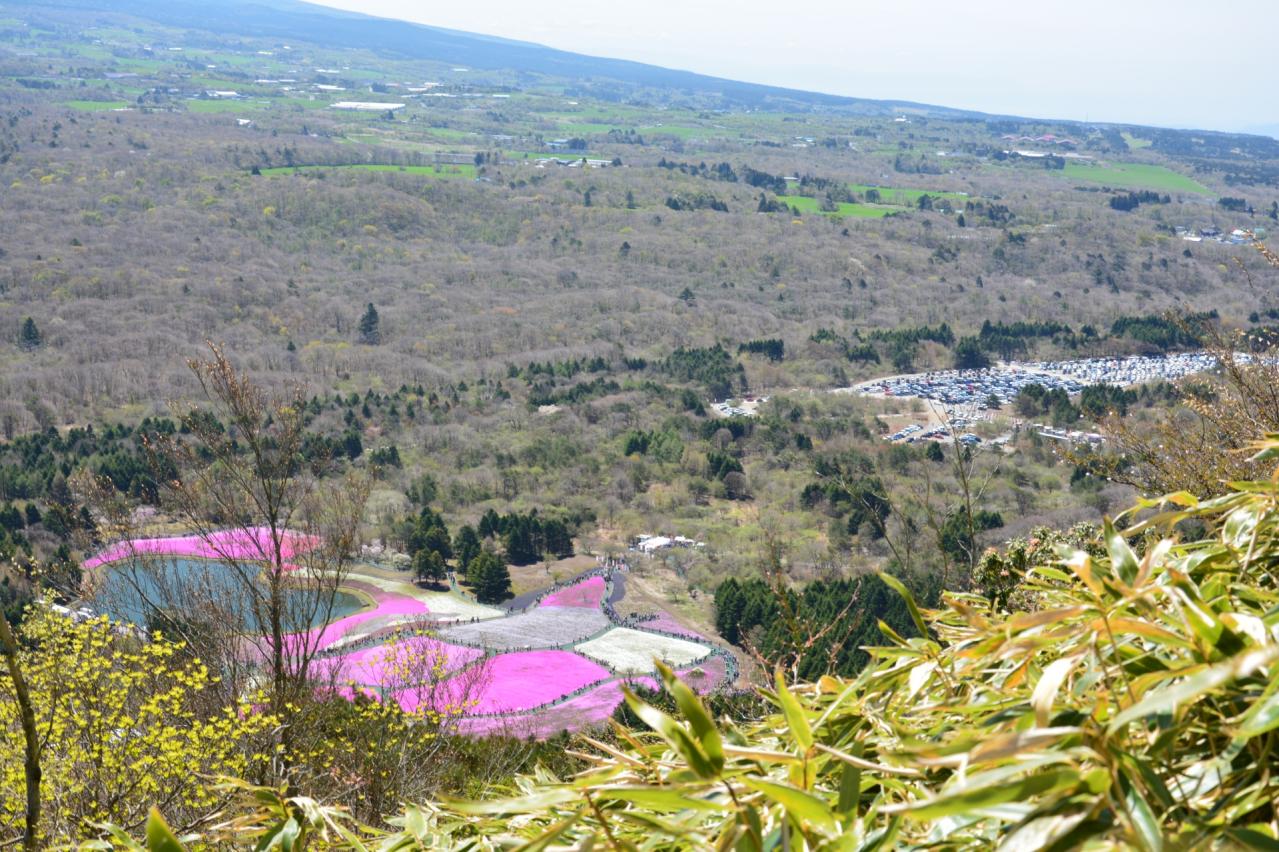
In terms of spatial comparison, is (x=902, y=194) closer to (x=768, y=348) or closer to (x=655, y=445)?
(x=768, y=348)

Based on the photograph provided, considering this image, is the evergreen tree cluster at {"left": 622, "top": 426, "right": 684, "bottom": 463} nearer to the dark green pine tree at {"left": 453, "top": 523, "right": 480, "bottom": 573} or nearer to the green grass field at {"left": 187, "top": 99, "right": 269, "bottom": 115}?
the dark green pine tree at {"left": 453, "top": 523, "right": 480, "bottom": 573}

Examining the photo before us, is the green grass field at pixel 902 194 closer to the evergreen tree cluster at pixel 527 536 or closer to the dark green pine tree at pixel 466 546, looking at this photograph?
the evergreen tree cluster at pixel 527 536

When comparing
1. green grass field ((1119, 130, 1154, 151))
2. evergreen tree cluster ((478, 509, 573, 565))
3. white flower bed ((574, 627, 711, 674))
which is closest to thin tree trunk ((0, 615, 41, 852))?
white flower bed ((574, 627, 711, 674))

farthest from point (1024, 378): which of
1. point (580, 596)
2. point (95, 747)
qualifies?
point (95, 747)

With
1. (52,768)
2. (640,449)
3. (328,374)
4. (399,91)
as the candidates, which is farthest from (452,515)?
(399,91)

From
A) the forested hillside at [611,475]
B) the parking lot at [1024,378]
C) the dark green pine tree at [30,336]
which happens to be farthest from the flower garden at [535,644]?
the dark green pine tree at [30,336]
